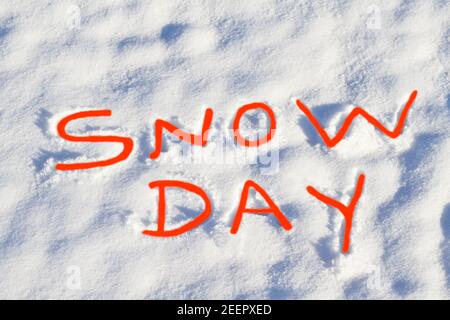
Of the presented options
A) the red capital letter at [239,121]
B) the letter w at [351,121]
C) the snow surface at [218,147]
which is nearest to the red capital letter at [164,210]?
the snow surface at [218,147]

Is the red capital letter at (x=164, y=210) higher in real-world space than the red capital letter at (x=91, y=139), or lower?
lower

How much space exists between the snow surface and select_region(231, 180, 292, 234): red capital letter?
0.01 metres

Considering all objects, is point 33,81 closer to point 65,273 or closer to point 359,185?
point 65,273

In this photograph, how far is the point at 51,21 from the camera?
1445 mm

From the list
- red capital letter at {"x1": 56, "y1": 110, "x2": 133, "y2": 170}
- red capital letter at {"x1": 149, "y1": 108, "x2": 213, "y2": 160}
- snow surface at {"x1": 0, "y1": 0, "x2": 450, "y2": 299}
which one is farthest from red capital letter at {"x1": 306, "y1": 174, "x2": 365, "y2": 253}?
red capital letter at {"x1": 56, "y1": 110, "x2": 133, "y2": 170}

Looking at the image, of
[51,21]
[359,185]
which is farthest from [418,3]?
[51,21]

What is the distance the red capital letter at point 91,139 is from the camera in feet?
4.50

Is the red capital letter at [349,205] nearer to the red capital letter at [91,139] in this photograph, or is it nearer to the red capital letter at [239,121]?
the red capital letter at [239,121]

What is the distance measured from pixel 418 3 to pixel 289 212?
0.60m

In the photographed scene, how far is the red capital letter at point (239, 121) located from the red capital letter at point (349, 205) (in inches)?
A: 6.1

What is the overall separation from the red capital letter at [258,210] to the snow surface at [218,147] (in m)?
0.01

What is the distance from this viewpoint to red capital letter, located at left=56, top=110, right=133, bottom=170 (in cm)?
137

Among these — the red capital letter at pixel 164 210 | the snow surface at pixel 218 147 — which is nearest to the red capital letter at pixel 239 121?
the snow surface at pixel 218 147

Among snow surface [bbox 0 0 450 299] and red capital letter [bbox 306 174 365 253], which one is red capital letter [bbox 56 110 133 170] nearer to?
snow surface [bbox 0 0 450 299]
